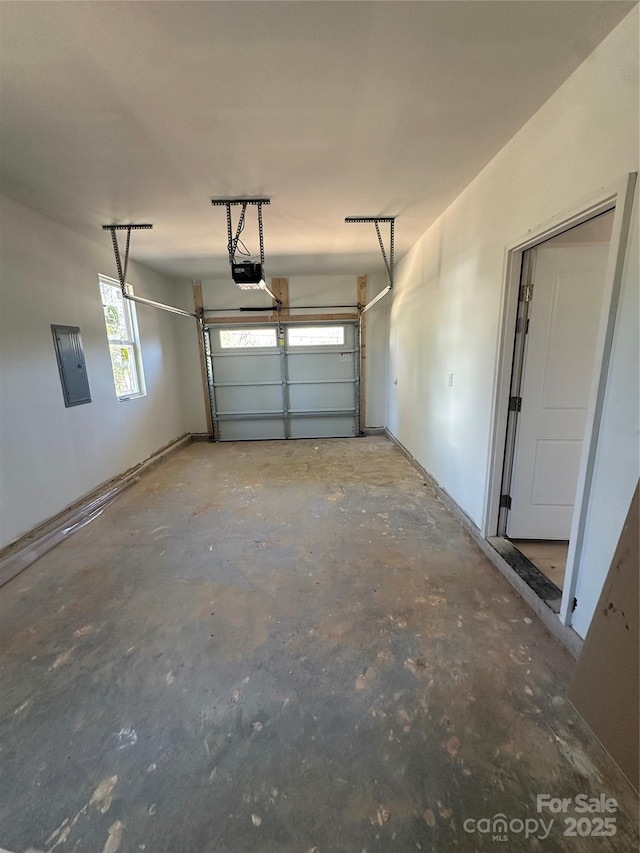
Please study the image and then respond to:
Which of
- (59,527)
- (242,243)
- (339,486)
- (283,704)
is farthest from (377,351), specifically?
(283,704)

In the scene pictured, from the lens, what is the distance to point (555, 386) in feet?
7.12

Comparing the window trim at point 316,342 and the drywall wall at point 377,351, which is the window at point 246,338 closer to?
the window trim at point 316,342

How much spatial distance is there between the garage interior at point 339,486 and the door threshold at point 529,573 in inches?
1.0

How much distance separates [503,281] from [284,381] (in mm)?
4141

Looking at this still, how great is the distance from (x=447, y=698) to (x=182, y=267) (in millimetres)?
5441

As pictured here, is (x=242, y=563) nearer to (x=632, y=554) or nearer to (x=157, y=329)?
(x=632, y=554)

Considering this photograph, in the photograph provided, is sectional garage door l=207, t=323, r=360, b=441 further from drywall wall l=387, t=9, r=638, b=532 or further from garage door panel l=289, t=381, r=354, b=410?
drywall wall l=387, t=9, r=638, b=532

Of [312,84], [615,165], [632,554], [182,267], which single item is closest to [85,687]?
[632,554]

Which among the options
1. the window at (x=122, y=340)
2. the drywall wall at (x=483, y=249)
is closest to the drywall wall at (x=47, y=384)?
the window at (x=122, y=340)

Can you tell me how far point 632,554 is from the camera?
1189 mm

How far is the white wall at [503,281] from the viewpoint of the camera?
129 cm

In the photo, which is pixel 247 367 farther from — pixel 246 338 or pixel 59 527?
pixel 59 527

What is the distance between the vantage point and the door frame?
1.31m

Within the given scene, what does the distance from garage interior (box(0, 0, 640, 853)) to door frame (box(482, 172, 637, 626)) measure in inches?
0.5
